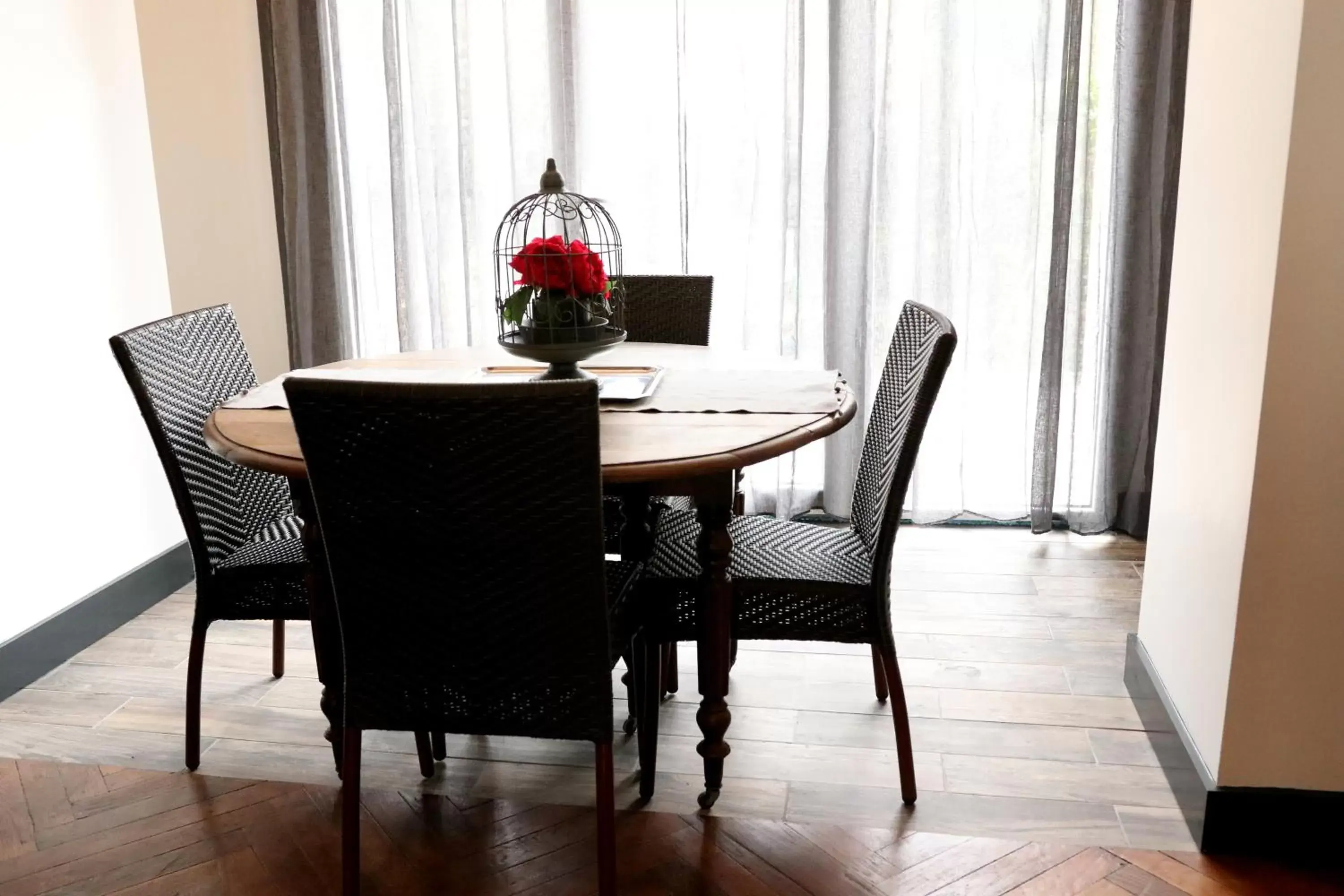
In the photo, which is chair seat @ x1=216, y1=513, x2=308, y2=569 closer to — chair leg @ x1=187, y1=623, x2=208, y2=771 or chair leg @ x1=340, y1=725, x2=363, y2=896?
chair leg @ x1=187, y1=623, x2=208, y2=771

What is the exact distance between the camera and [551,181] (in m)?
2.14

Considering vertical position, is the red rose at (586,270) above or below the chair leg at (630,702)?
above

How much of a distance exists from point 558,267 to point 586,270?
53mm

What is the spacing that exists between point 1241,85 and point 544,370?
57.0 inches

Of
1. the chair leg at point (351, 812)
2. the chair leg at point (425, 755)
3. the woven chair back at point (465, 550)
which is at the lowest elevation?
the chair leg at point (425, 755)

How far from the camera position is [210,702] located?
2635mm

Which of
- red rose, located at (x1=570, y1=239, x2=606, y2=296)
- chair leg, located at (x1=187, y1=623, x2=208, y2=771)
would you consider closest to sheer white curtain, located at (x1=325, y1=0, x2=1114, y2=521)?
red rose, located at (x1=570, y1=239, x2=606, y2=296)

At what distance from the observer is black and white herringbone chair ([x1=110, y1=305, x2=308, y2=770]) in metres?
2.17

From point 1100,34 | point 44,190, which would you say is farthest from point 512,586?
point 1100,34

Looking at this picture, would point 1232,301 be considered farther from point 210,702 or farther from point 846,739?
point 210,702

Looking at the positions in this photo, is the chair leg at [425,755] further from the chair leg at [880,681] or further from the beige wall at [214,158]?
the beige wall at [214,158]

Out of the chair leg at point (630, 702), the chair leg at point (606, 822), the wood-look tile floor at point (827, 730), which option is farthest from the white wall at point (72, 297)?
the chair leg at point (606, 822)

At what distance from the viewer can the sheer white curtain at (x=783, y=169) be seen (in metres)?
3.38

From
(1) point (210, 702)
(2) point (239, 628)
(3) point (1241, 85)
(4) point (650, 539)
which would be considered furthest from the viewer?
(2) point (239, 628)
